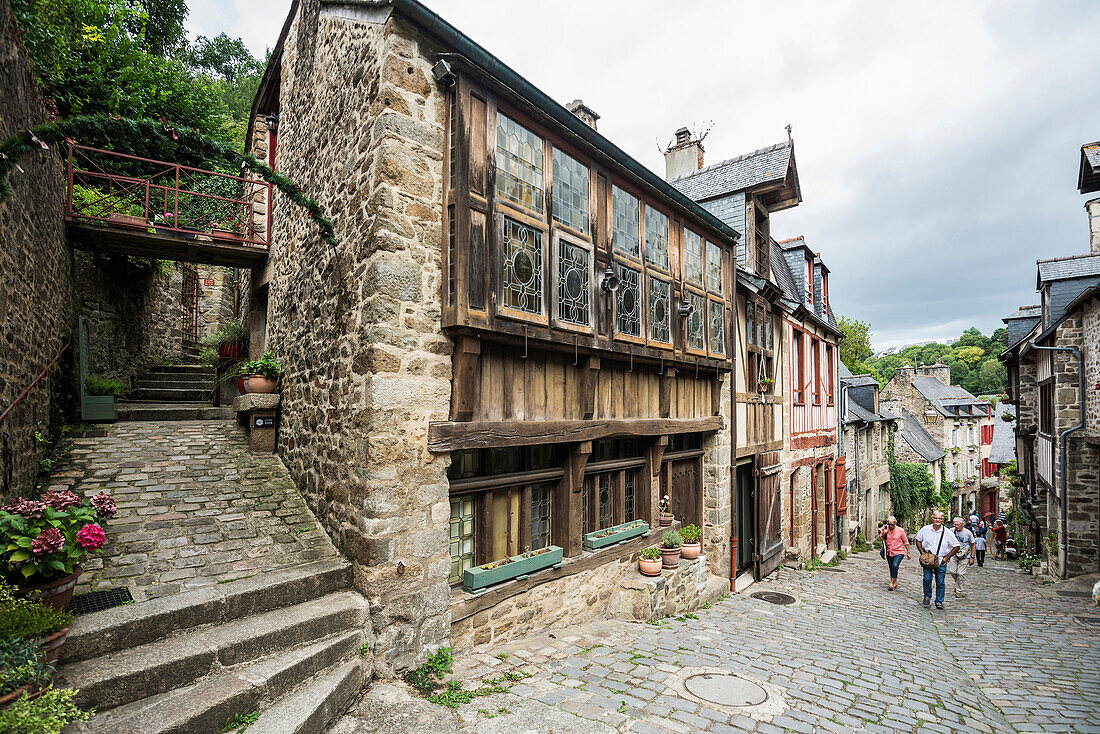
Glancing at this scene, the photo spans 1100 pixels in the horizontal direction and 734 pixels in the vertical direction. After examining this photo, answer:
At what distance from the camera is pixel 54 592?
321cm

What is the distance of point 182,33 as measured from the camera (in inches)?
648

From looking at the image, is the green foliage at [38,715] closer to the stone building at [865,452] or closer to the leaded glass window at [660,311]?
the leaded glass window at [660,311]

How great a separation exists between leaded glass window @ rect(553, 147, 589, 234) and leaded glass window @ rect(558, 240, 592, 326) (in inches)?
11.9

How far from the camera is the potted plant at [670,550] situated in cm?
797

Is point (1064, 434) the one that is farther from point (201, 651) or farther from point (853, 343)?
point (853, 343)

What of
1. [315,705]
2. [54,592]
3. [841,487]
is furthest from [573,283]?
[841,487]

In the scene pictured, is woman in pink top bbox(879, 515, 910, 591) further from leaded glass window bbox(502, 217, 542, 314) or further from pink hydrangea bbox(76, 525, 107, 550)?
pink hydrangea bbox(76, 525, 107, 550)

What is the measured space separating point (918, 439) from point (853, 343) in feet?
30.1

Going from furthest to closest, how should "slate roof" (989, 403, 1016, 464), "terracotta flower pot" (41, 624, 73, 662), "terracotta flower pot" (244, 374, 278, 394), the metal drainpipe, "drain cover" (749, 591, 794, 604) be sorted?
"slate roof" (989, 403, 1016, 464), the metal drainpipe, "drain cover" (749, 591, 794, 604), "terracotta flower pot" (244, 374, 278, 394), "terracotta flower pot" (41, 624, 73, 662)

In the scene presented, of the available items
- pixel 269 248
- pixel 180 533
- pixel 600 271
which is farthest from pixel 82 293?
pixel 600 271

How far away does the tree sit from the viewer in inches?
1326

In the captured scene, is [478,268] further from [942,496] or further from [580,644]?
[942,496]

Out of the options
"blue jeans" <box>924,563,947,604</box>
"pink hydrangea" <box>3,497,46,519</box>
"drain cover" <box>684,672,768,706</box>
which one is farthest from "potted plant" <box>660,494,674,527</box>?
"pink hydrangea" <box>3,497,46,519</box>

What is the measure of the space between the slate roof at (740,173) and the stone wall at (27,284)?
1096 centimetres
